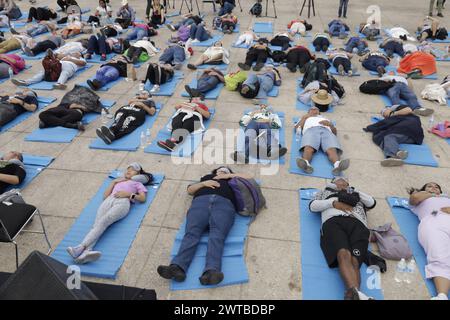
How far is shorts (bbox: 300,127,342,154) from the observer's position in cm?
655

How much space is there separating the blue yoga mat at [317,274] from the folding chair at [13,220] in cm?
332

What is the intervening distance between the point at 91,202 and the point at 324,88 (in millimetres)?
6026

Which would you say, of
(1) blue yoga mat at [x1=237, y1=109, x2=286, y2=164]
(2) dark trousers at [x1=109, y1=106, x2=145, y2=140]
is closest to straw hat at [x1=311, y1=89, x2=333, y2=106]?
(1) blue yoga mat at [x1=237, y1=109, x2=286, y2=164]

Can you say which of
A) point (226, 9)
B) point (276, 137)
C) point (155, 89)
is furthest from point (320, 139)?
point (226, 9)

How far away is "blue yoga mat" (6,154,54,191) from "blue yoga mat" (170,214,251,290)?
9.68 feet

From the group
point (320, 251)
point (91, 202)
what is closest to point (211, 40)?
point (91, 202)

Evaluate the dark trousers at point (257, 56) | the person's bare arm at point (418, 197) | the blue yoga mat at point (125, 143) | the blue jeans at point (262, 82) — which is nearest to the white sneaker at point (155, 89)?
the blue yoga mat at point (125, 143)

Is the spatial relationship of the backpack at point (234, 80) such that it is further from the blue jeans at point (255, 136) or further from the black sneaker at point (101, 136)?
the black sneaker at point (101, 136)

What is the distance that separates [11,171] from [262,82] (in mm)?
6092

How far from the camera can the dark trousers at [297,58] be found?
34.9 ft

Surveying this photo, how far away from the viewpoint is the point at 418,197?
16.5 feet

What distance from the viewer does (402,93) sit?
8719 millimetres

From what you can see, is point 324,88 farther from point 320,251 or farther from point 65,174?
point 65,174

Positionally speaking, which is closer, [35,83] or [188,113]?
[188,113]
